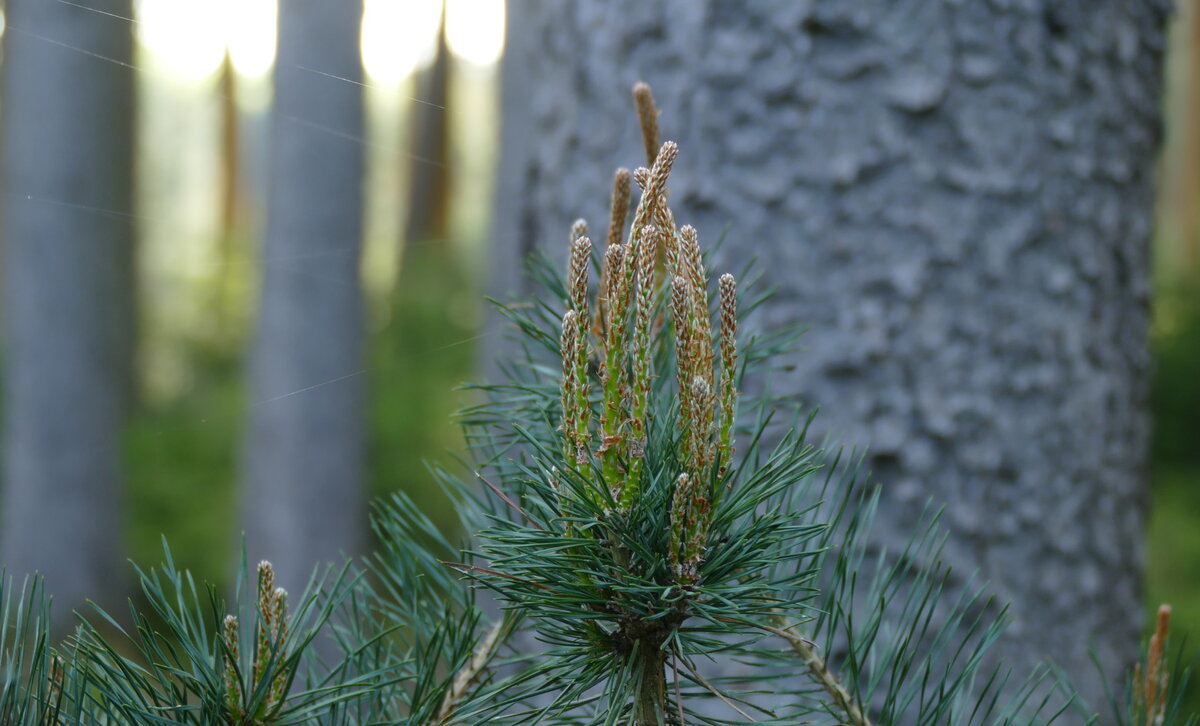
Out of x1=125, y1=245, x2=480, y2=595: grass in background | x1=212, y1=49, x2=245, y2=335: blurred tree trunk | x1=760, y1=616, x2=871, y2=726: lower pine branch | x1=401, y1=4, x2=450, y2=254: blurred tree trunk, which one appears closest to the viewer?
x1=760, y1=616, x2=871, y2=726: lower pine branch

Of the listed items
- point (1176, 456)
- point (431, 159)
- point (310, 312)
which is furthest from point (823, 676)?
point (431, 159)

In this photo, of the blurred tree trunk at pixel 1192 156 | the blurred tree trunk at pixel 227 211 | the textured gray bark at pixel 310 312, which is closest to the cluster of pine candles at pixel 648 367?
the textured gray bark at pixel 310 312

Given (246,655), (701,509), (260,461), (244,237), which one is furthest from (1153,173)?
(244,237)

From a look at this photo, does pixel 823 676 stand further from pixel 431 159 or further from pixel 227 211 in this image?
pixel 227 211

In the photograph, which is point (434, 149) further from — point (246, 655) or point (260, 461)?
point (246, 655)

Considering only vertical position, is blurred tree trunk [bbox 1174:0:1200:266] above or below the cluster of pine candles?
above

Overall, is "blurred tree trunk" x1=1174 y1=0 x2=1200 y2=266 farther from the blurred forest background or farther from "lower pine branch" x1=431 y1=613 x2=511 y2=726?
"lower pine branch" x1=431 y1=613 x2=511 y2=726

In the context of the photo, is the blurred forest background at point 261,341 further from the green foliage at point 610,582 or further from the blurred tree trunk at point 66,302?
the green foliage at point 610,582

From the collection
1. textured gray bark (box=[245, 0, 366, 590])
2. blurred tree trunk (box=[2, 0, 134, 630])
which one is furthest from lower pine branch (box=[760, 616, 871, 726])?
blurred tree trunk (box=[2, 0, 134, 630])
